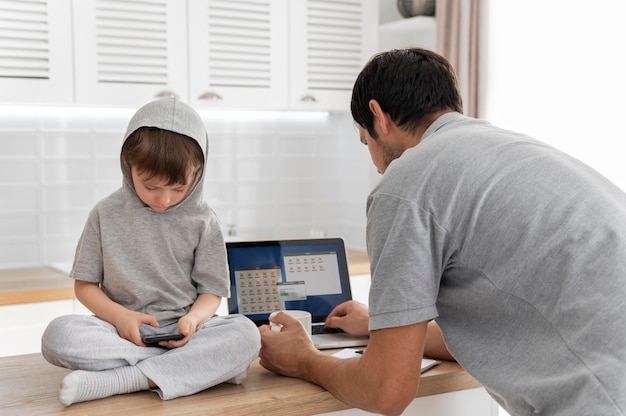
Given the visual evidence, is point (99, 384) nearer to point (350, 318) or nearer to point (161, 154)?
point (161, 154)

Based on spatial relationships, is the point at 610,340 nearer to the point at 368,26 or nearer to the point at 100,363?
the point at 100,363

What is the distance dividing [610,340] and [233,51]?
8.46 feet

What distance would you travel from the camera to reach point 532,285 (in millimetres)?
1220

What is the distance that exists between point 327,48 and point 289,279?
2.03 m

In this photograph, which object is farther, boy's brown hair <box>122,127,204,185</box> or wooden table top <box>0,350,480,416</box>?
boy's brown hair <box>122,127,204,185</box>

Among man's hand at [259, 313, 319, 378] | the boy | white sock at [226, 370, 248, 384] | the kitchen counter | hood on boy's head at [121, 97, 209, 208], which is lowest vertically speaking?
the kitchen counter

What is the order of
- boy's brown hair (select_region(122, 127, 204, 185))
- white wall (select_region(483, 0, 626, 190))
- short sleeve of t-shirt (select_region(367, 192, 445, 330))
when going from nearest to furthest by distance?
short sleeve of t-shirt (select_region(367, 192, 445, 330)) → boy's brown hair (select_region(122, 127, 204, 185)) → white wall (select_region(483, 0, 626, 190))

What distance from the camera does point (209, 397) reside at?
1371 millimetres

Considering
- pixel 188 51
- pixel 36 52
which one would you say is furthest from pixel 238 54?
pixel 36 52

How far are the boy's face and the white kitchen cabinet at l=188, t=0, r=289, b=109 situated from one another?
70.4 inches

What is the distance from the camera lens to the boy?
55.9 inches

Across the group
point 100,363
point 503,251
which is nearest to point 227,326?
point 100,363

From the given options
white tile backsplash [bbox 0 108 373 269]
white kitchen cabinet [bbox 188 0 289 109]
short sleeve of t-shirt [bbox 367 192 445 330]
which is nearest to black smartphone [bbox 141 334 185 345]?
short sleeve of t-shirt [bbox 367 192 445 330]

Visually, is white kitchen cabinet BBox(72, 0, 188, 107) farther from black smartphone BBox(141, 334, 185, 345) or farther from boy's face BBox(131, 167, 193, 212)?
black smartphone BBox(141, 334, 185, 345)
